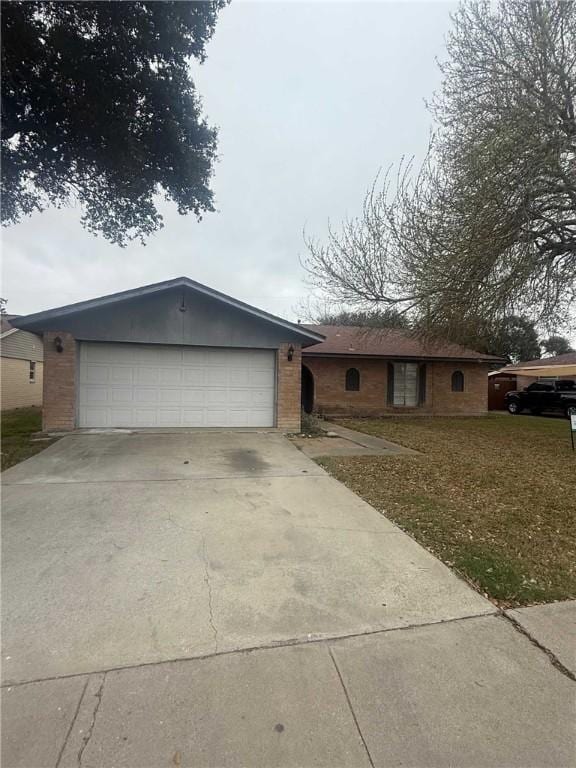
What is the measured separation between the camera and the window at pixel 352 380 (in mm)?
16422

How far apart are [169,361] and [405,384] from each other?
34.8 feet

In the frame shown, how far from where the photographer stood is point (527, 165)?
760 centimetres

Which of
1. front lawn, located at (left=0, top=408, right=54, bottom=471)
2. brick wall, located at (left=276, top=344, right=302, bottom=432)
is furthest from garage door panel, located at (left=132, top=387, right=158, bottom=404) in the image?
brick wall, located at (left=276, top=344, right=302, bottom=432)

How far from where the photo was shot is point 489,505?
4.98 metres

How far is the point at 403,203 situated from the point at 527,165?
2.94 m

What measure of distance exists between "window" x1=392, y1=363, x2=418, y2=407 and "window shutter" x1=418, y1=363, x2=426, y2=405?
0.13 metres

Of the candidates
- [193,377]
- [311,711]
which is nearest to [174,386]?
[193,377]

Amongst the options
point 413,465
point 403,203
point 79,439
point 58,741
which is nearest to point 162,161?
point 403,203

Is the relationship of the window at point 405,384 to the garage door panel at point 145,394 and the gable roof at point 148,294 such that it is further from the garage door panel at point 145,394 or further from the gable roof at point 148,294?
the garage door panel at point 145,394

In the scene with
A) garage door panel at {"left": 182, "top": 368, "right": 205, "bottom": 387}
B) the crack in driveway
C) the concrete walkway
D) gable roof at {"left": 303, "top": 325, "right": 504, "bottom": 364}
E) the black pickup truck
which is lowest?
the crack in driveway

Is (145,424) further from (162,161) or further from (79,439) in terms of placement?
(162,161)

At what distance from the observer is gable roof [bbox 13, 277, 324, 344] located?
9.46 metres

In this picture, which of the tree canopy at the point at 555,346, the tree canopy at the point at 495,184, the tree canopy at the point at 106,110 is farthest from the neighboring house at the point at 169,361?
the tree canopy at the point at 555,346

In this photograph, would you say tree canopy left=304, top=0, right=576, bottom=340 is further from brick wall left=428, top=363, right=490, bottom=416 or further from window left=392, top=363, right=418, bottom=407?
brick wall left=428, top=363, right=490, bottom=416
